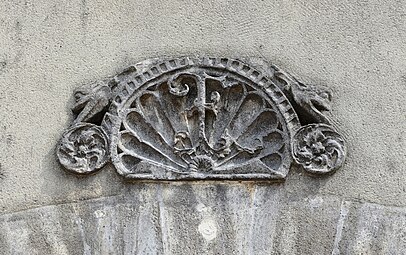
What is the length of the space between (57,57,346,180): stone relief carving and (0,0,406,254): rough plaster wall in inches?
2.5

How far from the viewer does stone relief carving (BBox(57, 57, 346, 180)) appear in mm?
4375

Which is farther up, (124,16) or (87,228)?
(124,16)

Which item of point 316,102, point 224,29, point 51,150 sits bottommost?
point 51,150

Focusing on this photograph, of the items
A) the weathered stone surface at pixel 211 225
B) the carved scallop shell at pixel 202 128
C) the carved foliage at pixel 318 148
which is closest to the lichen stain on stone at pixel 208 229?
the weathered stone surface at pixel 211 225

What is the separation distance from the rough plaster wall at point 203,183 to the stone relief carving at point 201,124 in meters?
0.06

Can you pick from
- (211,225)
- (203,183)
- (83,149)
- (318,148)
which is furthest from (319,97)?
(83,149)

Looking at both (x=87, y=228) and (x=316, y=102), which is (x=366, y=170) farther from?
(x=87, y=228)

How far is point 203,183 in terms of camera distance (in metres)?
4.36

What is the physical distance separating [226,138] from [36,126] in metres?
0.86

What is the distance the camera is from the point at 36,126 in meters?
4.52

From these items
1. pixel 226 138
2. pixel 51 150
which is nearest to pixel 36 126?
pixel 51 150

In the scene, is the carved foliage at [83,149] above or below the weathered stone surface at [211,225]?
above

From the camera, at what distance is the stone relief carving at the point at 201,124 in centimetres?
438

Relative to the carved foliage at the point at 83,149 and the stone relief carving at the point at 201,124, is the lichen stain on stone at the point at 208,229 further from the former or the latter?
the carved foliage at the point at 83,149
